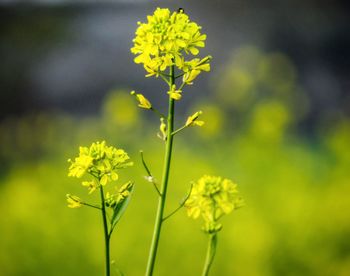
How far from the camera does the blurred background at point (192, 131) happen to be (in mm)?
1438

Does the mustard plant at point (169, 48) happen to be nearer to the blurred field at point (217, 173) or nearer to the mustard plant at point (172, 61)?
the mustard plant at point (172, 61)

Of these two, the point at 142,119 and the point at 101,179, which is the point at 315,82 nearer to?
the point at 142,119

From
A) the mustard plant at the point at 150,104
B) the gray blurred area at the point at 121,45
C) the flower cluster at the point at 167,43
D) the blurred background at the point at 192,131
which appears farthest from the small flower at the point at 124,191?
the gray blurred area at the point at 121,45

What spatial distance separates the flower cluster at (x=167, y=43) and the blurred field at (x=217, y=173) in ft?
3.01

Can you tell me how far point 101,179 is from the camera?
535 millimetres

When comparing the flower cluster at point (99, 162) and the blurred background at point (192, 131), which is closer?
the flower cluster at point (99, 162)

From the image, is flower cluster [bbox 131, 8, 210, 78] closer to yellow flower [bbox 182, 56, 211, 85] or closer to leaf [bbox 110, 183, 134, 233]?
yellow flower [bbox 182, 56, 211, 85]

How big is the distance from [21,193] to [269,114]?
2.19ft

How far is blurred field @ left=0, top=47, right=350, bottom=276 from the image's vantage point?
4.69ft

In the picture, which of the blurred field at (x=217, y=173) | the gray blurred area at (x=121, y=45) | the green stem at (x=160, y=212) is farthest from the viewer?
the gray blurred area at (x=121, y=45)

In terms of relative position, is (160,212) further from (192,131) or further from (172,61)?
(192,131)

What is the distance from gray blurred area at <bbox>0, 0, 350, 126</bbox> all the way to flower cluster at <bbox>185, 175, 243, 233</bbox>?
0.99m

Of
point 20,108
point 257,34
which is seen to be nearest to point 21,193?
point 20,108

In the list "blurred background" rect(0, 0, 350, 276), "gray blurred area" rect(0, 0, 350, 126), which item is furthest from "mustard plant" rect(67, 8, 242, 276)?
"gray blurred area" rect(0, 0, 350, 126)
